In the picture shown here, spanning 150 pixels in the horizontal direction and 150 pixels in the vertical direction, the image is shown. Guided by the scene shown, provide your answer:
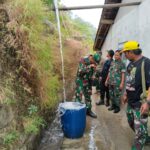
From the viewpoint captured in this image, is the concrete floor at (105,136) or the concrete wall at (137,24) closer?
the concrete floor at (105,136)

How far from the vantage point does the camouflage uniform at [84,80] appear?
196 inches

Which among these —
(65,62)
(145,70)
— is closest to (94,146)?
(145,70)

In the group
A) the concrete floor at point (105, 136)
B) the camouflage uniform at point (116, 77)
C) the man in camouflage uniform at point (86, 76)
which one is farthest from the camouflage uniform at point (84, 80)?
the camouflage uniform at point (116, 77)

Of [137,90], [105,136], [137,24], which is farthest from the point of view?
[137,24]

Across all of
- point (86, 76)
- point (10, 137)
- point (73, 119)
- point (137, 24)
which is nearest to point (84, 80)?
point (86, 76)

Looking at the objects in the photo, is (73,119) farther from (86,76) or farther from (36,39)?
(36,39)

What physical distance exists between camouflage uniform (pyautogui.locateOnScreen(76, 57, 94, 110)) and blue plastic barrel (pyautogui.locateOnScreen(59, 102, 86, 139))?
3.34ft

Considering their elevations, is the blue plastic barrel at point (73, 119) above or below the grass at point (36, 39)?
below

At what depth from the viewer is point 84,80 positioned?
509 centimetres

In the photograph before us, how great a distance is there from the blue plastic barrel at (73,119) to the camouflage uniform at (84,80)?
1.02m

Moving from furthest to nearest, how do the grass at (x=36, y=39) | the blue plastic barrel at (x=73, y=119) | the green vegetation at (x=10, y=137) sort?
the blue plastic barrel at (x=73, y=119), the grass at (x=36, y=39), the green vegetation at (x=10, y=137)

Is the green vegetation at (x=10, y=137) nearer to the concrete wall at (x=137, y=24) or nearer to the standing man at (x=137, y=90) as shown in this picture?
the standing man at (x=137, y=90)

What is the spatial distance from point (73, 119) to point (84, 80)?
4.50 feet

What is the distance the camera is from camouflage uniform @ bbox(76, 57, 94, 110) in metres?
4.99
